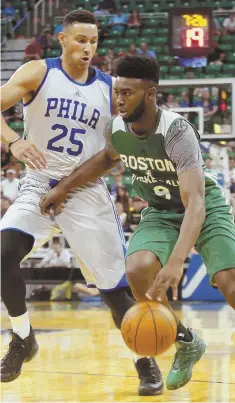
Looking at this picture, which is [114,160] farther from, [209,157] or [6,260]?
[209,157]

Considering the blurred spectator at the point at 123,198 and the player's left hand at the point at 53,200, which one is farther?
the blurred spectator at the point at 123,198

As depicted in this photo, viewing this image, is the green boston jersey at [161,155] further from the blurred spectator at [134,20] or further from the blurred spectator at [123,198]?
the blurred spectator at [134,20]

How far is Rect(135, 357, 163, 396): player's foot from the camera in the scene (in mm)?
5152

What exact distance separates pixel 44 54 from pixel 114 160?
48.5 ft

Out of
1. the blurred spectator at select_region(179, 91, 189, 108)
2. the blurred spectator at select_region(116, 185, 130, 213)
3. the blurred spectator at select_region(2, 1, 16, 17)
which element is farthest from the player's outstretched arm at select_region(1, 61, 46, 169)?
the blurred spectator at select_region(2, 1, 16, 17)

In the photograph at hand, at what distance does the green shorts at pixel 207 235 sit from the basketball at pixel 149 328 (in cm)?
45

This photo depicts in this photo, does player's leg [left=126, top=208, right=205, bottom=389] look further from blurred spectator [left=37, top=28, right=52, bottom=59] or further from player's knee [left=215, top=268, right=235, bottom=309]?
blurred spectator [left=37, top=28, right=52, bottom=59]

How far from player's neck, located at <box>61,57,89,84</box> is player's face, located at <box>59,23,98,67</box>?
0.11m

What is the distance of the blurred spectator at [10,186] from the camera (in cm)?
1383

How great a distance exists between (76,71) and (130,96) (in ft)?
3.61

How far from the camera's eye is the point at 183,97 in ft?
46.2

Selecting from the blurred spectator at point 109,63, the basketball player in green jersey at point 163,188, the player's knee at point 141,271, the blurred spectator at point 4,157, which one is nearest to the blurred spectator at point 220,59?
the blurred spectator at point 109,63

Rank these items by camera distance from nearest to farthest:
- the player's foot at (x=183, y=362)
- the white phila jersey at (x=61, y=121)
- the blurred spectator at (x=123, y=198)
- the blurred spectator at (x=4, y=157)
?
1. the player's foot at (x=183, y=362)
2. the white phila jersey at (x=61, y=121)
3. the blurred spectator at (x=123, y=198)
4. the blurred spectator at (x=4, y=157)

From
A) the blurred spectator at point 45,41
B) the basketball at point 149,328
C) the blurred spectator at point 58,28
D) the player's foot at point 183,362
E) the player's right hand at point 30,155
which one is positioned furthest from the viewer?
the blurred spectator at point 58,28
